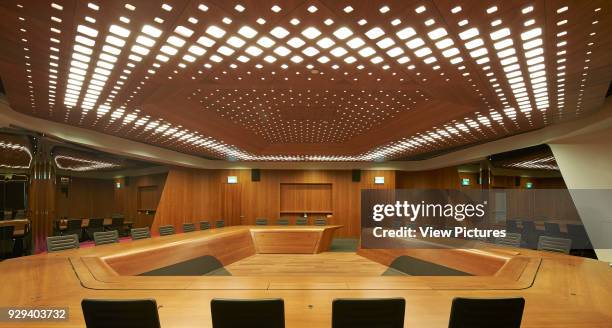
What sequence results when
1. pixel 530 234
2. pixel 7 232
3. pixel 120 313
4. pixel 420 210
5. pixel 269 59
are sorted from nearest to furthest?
pixel 120 313 → pixel 269 59 → pixel 7 232 → pixel 530 234 → pixel 420 210

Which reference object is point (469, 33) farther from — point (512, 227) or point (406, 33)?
point (512, 227)

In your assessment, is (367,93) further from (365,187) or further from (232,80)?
(365,187)

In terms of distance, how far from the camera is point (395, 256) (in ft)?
24.4

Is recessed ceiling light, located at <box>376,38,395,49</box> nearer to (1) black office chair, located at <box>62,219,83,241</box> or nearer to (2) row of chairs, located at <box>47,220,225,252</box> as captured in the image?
(2) row of chairs, located at <box>47,220,225,252</box>

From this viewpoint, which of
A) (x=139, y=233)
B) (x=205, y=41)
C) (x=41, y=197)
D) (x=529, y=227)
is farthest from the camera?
(x=529, y=227)

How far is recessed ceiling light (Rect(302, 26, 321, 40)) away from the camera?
2.99 meters

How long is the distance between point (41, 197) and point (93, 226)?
145 inches

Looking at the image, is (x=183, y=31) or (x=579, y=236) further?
(x=579, y=236)

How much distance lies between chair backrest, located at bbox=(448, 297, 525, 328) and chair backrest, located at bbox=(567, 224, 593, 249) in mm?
7262

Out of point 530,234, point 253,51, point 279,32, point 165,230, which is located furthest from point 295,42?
point 530,234

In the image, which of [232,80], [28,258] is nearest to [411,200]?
[232,80]

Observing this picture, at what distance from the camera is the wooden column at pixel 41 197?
7273mm

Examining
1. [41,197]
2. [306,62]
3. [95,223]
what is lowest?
[95,223]

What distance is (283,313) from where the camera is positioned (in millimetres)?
2143
